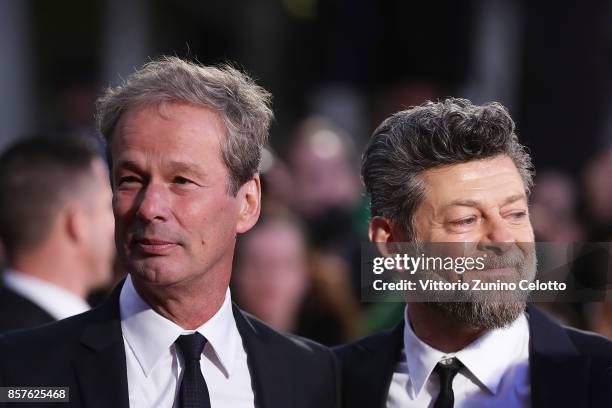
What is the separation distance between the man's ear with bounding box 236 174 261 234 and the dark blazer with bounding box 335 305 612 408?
2.06 feet

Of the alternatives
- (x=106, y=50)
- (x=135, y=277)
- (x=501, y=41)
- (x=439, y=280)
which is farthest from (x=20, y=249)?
(x=501, y=41)

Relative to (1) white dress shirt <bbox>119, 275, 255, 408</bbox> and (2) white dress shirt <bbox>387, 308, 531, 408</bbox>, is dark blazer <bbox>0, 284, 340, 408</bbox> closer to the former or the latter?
(1) white dress shirt <bbox>119, 275, 255, 408</bbox>

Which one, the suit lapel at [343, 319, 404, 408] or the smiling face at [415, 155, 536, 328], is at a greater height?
the smiling face at [415, 155, 536, 328]

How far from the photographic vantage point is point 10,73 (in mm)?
12016

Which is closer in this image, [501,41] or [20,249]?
[20,249]

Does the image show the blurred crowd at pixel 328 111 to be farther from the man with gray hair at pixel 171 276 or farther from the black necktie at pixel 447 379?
the black necktie at pixel 447 379

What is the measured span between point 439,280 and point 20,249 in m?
2.22

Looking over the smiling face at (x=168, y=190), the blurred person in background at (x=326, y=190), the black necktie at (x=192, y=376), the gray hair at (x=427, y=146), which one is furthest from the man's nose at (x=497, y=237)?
the blurred person in background at (x=326, y=190)

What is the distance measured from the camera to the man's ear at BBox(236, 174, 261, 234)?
4.17 meters

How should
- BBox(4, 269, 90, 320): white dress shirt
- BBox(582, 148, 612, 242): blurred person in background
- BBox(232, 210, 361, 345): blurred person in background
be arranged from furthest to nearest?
BBox(582, 148, 612, 242): blurred person in background → BBox(232, 210, 361, 345): blurred person in background → BBox(4, 269, 90, 320): white dress shirt

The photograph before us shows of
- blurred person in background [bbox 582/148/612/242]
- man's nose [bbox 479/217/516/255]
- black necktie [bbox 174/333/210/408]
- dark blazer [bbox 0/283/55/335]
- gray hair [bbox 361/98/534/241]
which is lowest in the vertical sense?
black necktie [bbox 174/333/210/408]

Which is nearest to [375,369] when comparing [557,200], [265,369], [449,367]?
[449,367]

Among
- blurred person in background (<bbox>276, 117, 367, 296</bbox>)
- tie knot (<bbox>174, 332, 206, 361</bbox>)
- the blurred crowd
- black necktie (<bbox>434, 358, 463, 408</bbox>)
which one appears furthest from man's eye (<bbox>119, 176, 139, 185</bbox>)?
blurred person in background (<bbox>276, 117, 367, 296</bbox>)

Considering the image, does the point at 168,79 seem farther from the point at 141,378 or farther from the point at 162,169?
the point at 141,378
